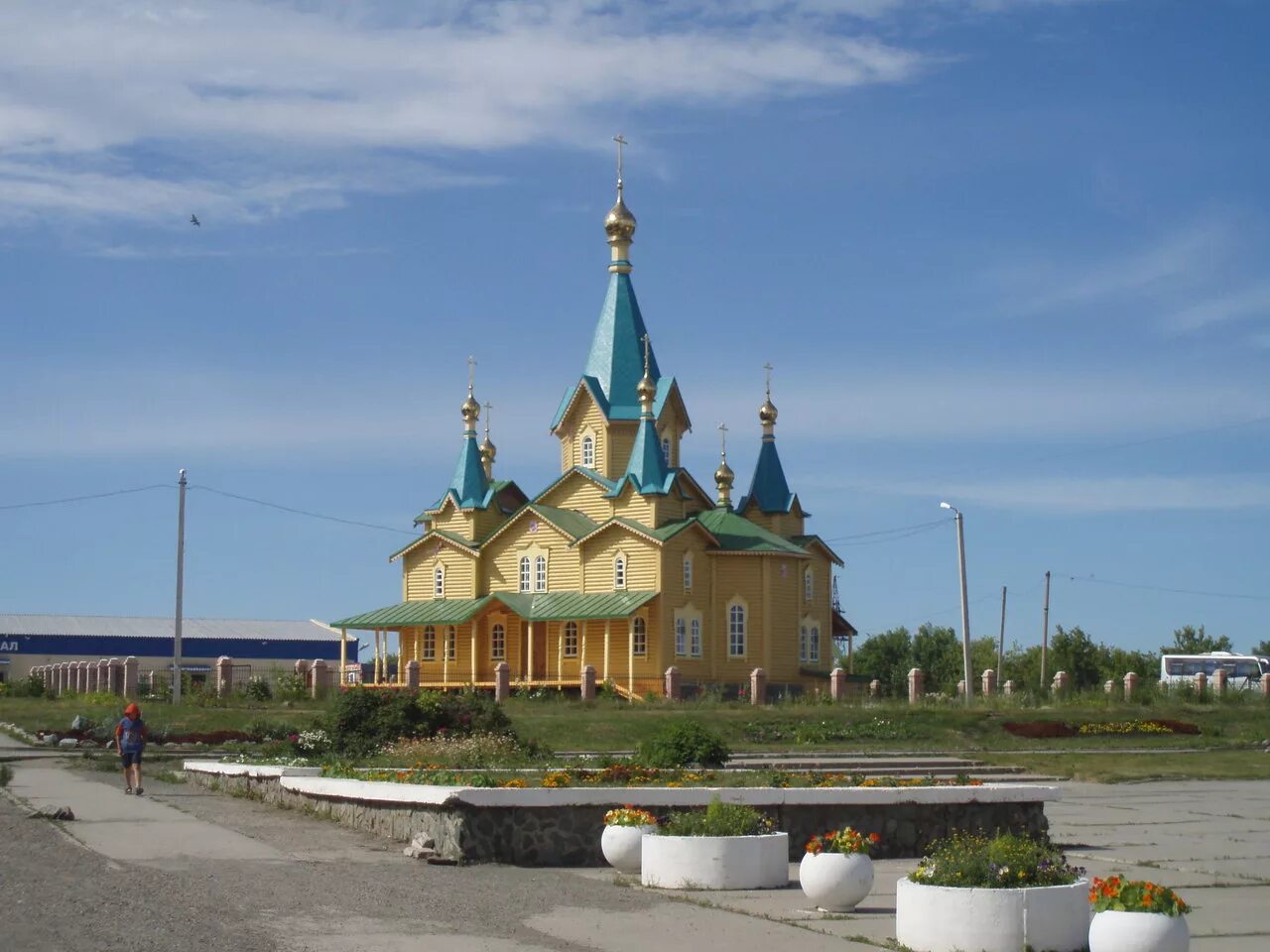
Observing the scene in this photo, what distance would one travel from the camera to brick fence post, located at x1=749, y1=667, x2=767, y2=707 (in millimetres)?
41875

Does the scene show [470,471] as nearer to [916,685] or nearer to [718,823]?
[916,685]

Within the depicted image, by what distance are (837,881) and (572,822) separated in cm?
333

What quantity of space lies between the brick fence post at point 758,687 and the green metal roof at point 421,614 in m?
10.1

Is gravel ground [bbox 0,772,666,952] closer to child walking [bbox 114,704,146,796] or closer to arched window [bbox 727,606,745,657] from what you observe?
child walking [bbox 114,704,146,796]

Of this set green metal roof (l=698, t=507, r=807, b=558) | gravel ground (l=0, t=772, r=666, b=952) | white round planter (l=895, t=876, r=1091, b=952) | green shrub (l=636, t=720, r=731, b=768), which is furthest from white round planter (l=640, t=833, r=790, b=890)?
green metal roof (l=698, t=507, r=807, b=558)

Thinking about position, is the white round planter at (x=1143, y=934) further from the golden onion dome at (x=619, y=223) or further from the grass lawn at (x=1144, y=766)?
the golden onion dome at (x=619, y=223)

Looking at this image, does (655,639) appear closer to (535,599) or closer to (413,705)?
(535,599)

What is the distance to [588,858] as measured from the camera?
13633mm

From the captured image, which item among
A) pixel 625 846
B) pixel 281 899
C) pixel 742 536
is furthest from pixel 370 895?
pixel 742 536

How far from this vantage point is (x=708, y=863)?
12.0m

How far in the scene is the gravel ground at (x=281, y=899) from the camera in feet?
30.2

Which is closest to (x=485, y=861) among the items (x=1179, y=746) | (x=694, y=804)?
(x=694, y=804)

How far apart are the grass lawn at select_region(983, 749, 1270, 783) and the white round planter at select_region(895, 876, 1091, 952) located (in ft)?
55.6

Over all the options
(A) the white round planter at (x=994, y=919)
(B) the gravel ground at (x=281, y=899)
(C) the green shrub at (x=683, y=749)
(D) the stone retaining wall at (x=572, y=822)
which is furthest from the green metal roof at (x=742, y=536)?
(A) the white round planter at (x=994, y=919)
